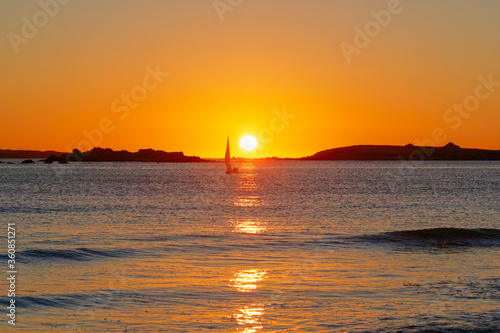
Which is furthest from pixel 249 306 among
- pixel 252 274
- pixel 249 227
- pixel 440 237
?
pixel 249 227

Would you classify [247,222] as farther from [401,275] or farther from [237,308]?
[237,308]

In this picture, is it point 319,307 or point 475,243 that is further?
point 475,243

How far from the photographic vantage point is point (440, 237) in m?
38.6

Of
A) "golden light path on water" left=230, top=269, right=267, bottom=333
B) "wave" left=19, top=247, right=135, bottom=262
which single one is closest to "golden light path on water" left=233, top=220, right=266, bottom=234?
"wave" left=19, top=247, right=135, bottom=262

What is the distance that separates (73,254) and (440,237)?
22929 mm

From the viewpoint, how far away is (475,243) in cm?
3597

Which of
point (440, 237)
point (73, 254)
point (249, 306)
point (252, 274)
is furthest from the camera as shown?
point (440, 237)

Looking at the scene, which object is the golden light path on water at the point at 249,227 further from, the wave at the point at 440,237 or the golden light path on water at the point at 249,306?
the golden light path on water at the point at 249,306

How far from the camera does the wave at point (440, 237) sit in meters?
36.0

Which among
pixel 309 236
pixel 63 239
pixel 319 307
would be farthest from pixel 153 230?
pixel 319 307

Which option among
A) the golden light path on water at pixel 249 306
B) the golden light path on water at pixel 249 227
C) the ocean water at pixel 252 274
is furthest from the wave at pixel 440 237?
the golden light path on water at pixel 249 306

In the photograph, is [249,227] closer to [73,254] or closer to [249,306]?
[73,254]

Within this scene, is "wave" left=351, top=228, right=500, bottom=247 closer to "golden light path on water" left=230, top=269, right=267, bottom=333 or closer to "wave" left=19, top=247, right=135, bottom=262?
"golden light path on water" left=230, top=269, right=267, bottom=333

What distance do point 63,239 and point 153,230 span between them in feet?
23.2
